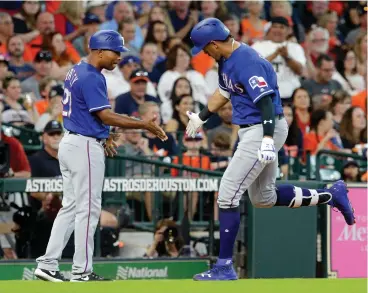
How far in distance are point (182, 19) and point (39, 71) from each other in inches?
107

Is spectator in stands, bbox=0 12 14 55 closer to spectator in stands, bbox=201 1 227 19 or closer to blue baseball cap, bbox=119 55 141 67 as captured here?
blue baseball cap, bbox=119 55 141 67

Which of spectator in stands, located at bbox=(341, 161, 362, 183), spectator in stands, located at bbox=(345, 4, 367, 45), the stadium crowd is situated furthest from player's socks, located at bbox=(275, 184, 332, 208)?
spectator in stands, located at bbox=(345, 4, 367, 45)

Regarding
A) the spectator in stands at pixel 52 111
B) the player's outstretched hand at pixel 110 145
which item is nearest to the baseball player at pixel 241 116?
the player's outstretched hand at pixel 110 145

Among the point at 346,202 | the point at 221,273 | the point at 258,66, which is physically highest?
the point at 258,66

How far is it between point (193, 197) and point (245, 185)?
291 cm

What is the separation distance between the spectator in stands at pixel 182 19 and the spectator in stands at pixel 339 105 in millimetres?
2217

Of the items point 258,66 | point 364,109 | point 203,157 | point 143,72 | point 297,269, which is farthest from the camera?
point 364,109

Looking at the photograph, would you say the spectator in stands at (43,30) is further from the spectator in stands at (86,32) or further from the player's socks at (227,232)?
the player's socks at (227,232)

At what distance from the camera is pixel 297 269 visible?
1043cm

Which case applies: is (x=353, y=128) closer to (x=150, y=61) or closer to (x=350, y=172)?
(x=350, y=172)

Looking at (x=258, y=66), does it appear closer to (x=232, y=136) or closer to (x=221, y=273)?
(x=221, y=273)

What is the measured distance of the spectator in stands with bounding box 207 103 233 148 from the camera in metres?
12.6

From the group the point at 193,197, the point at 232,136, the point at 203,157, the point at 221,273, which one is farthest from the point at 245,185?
the point at 232,136

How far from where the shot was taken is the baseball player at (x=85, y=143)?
302 inches
